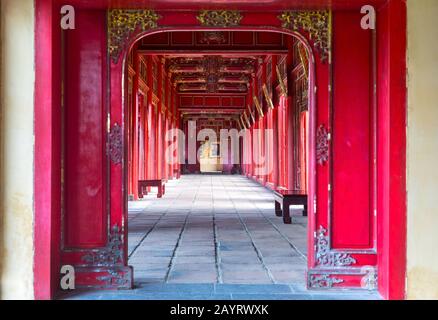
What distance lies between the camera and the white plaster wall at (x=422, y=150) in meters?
4.28

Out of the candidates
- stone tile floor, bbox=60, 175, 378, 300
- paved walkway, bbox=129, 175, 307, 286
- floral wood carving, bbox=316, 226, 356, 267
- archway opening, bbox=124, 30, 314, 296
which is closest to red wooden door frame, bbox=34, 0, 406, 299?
stone tile floor, bbox=60, 175, 378, 300

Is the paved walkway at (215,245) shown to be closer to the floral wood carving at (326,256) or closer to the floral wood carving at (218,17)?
the floral wood carving at (326,256)

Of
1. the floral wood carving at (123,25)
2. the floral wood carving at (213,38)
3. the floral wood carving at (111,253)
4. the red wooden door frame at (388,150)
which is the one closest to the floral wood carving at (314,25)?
the red wooden door frame at (388,150)

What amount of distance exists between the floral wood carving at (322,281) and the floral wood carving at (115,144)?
1941 mm

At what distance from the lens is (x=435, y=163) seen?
4.30 m

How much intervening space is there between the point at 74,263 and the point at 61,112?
4.21 ft

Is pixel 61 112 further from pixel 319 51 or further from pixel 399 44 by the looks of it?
pixel 399 44

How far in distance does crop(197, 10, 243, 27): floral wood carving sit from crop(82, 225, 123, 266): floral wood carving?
1.94m

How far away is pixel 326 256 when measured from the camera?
4770mm

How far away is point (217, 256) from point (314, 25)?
2822mm

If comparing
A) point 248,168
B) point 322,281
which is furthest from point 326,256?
point 248,168
